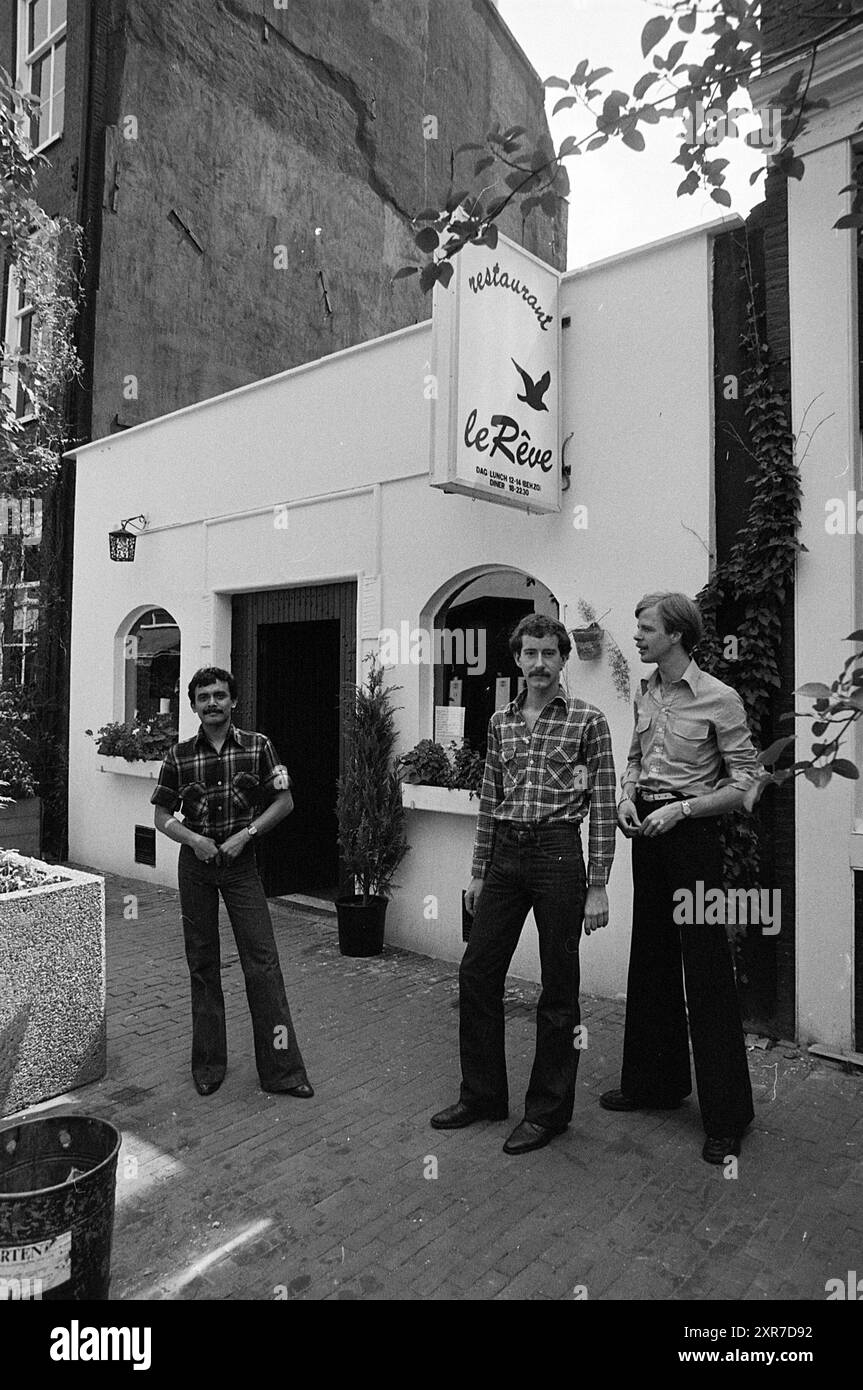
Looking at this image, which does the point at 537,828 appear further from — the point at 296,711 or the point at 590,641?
the point at 296,711

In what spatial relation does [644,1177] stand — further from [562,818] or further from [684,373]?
[684,373]

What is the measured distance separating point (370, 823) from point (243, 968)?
2.31 m

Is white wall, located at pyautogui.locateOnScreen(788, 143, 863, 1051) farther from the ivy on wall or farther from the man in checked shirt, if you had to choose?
the man in checked shirt

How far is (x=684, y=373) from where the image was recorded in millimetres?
5371

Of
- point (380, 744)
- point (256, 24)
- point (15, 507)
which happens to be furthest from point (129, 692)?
point (256, 24)

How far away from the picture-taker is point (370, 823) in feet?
21.8

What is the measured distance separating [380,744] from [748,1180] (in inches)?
157

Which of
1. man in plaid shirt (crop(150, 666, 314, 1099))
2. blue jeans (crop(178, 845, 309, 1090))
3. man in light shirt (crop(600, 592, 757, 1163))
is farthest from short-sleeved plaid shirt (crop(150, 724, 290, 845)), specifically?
man in light shirt (crop(600, 592, 757, 1163))

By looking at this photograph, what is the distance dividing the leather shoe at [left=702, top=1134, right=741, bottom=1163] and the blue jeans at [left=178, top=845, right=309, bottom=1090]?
6.15 ft

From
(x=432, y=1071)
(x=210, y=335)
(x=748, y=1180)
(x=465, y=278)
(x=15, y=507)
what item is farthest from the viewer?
(x=210, y=335)

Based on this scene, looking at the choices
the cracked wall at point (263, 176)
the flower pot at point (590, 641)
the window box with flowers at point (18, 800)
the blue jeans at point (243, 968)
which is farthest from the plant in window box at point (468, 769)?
the cracked wall at point (263, 176)

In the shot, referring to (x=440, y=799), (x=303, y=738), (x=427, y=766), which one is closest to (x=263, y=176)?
(x=303, y=738)

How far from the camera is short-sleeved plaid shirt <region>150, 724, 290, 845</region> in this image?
4402 millimetres

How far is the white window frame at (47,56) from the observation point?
12.0 meters
